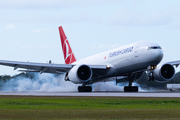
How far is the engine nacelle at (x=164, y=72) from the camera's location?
126 ft

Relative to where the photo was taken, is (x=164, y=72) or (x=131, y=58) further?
(x=164, y=72)

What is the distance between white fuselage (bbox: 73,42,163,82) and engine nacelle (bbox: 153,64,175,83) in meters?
1.93

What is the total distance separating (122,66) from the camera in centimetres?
3875

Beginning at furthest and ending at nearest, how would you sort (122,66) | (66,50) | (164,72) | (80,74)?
1. (66,50)
2. (164,72)
3. (80,74)
4. (122,66)

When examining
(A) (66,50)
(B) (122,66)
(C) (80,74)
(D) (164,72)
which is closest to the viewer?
(B) (122,66)

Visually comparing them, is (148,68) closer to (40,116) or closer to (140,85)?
(140,85)

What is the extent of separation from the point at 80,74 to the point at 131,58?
5.66 meters

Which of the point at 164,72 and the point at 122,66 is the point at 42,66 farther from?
the point at 164,72

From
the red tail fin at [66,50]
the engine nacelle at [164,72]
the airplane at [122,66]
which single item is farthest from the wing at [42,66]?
the red tail fin at [66,50]

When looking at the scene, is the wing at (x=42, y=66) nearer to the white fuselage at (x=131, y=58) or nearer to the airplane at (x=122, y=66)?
the airplane at (x=122, y=66)

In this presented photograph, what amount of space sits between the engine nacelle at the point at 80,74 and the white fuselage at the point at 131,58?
9.82 feet

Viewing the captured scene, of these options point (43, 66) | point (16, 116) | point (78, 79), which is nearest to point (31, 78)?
point (43, 66)

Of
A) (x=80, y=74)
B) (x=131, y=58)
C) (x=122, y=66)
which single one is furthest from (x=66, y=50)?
(x=131, y=58)

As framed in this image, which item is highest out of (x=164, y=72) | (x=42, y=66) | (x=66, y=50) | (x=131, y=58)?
(x=66, y=50)
